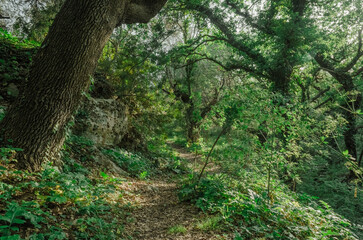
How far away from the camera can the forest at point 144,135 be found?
2920mm

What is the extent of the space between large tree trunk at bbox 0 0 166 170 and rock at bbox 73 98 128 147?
2.77m

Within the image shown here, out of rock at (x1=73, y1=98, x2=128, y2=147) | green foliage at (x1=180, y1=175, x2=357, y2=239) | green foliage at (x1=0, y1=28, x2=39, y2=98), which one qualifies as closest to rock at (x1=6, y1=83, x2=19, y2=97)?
green foliage at (x1=0, y1=28, x2=39, y2=98)

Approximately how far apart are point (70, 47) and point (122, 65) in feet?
14.8

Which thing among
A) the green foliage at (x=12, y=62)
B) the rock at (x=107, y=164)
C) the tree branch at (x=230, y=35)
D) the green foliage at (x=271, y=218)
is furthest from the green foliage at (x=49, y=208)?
the tree branch at (x=230, y=35)

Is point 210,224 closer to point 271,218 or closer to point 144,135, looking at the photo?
point 271,218

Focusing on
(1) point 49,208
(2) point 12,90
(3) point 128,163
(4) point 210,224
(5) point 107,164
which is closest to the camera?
(1) point 49,208

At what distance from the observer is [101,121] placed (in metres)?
6.64

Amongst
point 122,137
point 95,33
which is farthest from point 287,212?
point 122,137

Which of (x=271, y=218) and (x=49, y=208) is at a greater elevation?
(x=271, y=218)

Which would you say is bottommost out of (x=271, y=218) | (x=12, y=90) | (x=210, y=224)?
(x=210, y=224)

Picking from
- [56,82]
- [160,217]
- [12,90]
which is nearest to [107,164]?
[160,217]

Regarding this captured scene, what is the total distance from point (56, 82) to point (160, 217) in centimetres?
310

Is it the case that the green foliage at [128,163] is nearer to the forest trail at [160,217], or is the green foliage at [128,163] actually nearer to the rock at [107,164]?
the rock at [107,164]

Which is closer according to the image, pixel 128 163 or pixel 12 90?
pixel 12 90
